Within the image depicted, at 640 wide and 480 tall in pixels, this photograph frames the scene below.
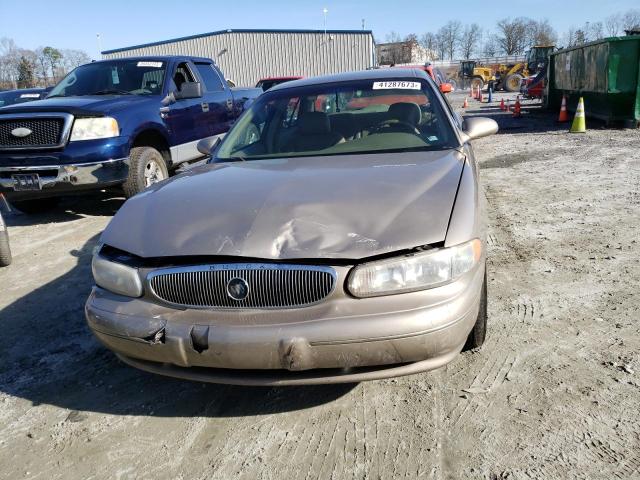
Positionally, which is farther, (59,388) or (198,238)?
(59,388)

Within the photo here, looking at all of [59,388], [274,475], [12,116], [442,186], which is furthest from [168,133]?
[274,475]

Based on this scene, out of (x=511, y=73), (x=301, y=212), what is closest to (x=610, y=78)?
(x=301, y=212)

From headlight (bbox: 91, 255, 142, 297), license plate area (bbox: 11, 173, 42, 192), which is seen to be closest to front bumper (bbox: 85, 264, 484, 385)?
headlight (bbox: 91, 255, 142, 297)

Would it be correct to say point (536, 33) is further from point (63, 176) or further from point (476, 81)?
point (63, 176)

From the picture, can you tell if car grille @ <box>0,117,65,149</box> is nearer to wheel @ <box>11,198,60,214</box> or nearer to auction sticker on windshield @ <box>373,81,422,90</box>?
wheel @ <box>11,198,60,214</box>

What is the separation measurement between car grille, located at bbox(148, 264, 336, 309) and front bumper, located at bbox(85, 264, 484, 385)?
0.04 m

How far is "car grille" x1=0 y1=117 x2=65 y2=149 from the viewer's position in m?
5.69

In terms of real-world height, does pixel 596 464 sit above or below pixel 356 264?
below

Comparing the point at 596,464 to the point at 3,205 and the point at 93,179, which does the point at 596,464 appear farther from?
the point at 3,205

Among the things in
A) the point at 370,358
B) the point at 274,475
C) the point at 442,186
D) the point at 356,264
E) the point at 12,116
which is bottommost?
the point at 274,475

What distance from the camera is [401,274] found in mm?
2066

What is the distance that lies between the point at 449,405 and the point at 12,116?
5.68 meters

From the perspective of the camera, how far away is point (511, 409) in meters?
2.33

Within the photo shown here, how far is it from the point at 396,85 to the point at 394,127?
45cm
